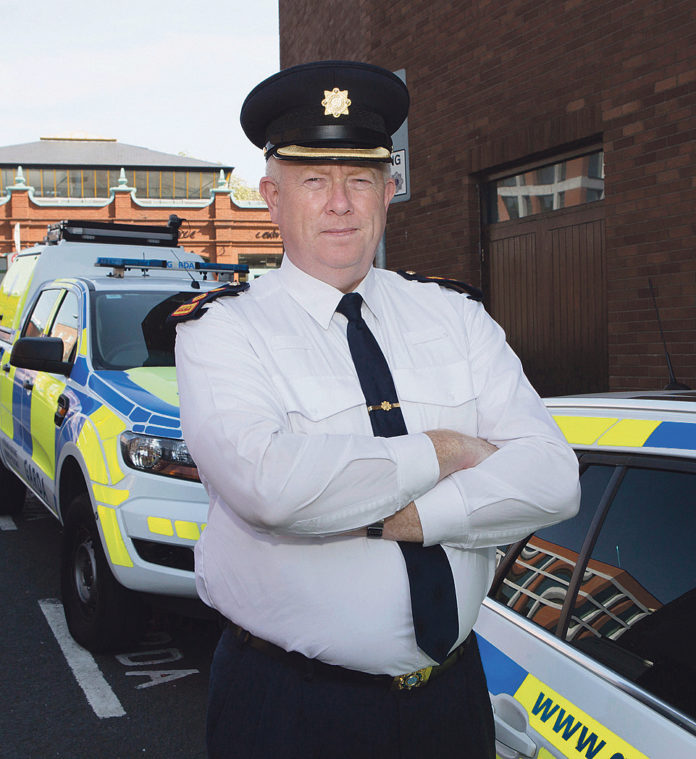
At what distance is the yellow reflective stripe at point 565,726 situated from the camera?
1685mm

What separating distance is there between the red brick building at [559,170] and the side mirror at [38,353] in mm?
3797

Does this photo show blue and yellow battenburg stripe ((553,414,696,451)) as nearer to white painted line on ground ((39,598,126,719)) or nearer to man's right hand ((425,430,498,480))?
man's right hand ((425,430,498,480))

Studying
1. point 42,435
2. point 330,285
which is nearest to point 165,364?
point 42,435

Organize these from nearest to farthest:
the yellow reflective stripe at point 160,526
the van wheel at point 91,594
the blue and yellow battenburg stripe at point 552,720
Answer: the blue and yellow battenburg stripe at point 552,720, the yellow reflective stripe at point 160,526, the van wheel at point 91,594

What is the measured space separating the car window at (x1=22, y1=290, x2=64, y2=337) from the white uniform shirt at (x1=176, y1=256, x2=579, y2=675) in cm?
457

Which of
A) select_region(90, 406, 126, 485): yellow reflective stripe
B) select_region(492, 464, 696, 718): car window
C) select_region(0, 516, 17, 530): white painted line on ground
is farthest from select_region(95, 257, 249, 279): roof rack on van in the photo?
select_region(492, 464, 696, 718): car window

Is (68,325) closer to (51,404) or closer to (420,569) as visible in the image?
(51,404)

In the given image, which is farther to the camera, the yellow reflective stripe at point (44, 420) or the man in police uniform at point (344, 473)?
the yellow reflective stripe at point (44, 420)

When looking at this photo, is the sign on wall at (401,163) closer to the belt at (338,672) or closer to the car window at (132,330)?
the car window at (132,330)

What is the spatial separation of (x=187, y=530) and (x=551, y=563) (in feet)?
7.07

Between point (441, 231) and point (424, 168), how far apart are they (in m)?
0.74

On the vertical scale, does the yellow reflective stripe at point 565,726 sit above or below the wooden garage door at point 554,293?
below

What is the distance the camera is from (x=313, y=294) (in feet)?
6.23

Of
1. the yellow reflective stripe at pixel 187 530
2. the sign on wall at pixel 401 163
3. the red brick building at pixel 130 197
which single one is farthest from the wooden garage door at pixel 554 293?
the red brick building at pixel 130 197
